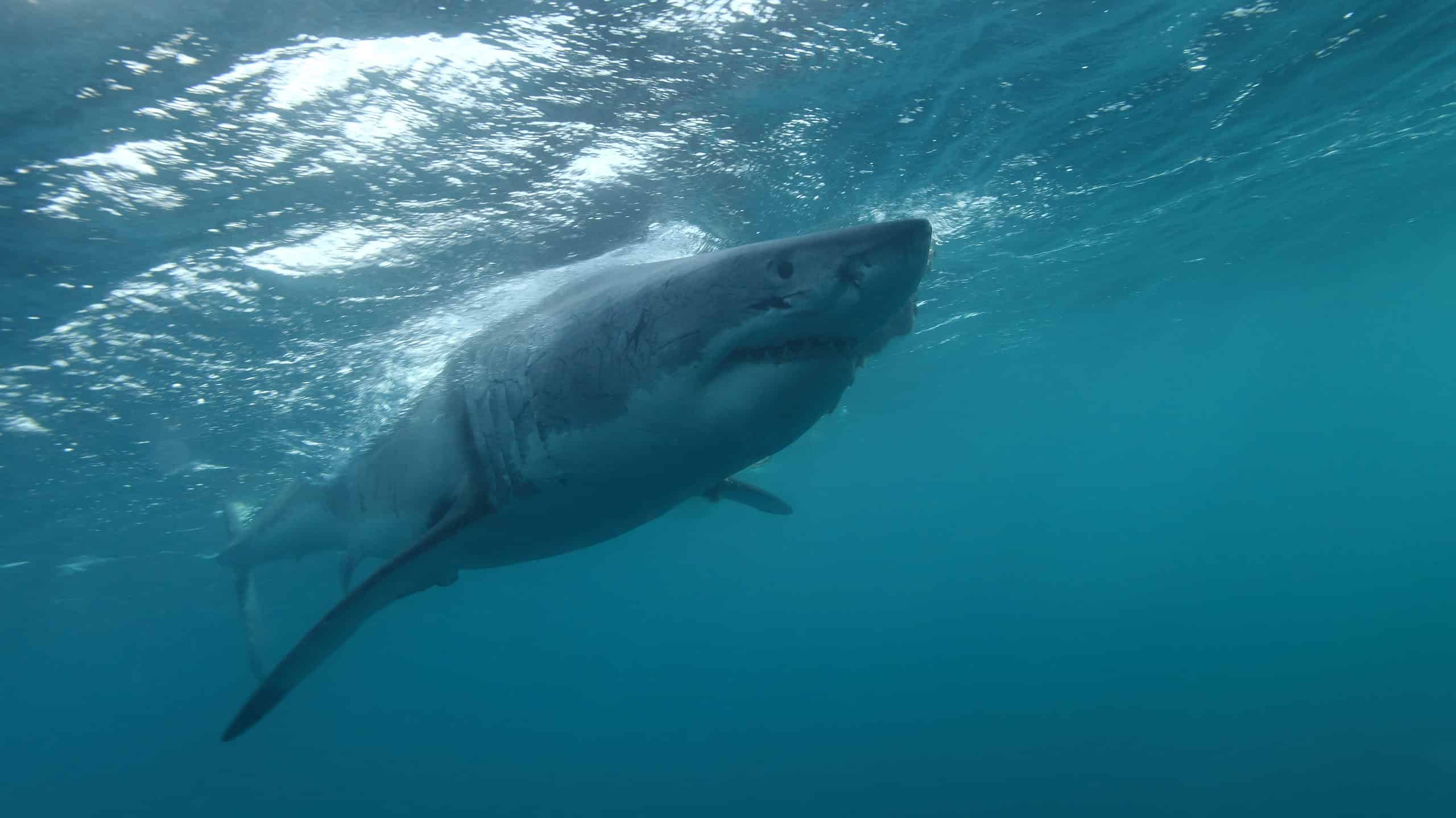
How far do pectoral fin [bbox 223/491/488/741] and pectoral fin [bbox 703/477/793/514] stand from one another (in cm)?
185

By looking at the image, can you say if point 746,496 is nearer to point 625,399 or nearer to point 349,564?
point 625,399

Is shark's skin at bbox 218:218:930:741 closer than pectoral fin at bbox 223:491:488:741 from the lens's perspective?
Yes

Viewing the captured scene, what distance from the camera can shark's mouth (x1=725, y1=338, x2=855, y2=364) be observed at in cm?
320

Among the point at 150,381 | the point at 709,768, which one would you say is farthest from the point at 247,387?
the point at 709,768

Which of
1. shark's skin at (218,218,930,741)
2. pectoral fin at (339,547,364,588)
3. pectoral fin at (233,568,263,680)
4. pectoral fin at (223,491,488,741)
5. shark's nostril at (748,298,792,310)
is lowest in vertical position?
pectoral fin at (233,568,263,680)

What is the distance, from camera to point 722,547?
102 m

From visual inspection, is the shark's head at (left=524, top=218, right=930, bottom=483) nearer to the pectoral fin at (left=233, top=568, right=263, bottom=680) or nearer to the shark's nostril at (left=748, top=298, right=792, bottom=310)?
the shark's nostril at (left=748, top=298, right=792, bottom=310)

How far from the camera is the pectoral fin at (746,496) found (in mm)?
5776

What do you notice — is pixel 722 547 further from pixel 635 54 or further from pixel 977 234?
pixel 635 54

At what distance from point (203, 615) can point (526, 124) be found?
52061 millimetres

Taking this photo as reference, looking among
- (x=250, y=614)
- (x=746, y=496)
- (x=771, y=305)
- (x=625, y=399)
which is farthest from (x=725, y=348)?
(x=250, y=614)

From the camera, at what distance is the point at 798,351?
3211 millimetres

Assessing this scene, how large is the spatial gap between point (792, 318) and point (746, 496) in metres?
4.15

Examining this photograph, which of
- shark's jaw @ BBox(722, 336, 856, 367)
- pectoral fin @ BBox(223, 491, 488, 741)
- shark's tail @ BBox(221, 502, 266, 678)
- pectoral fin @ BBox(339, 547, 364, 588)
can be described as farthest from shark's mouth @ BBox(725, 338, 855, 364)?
shark's tail @ BBox(221, 502, 266, 678)
